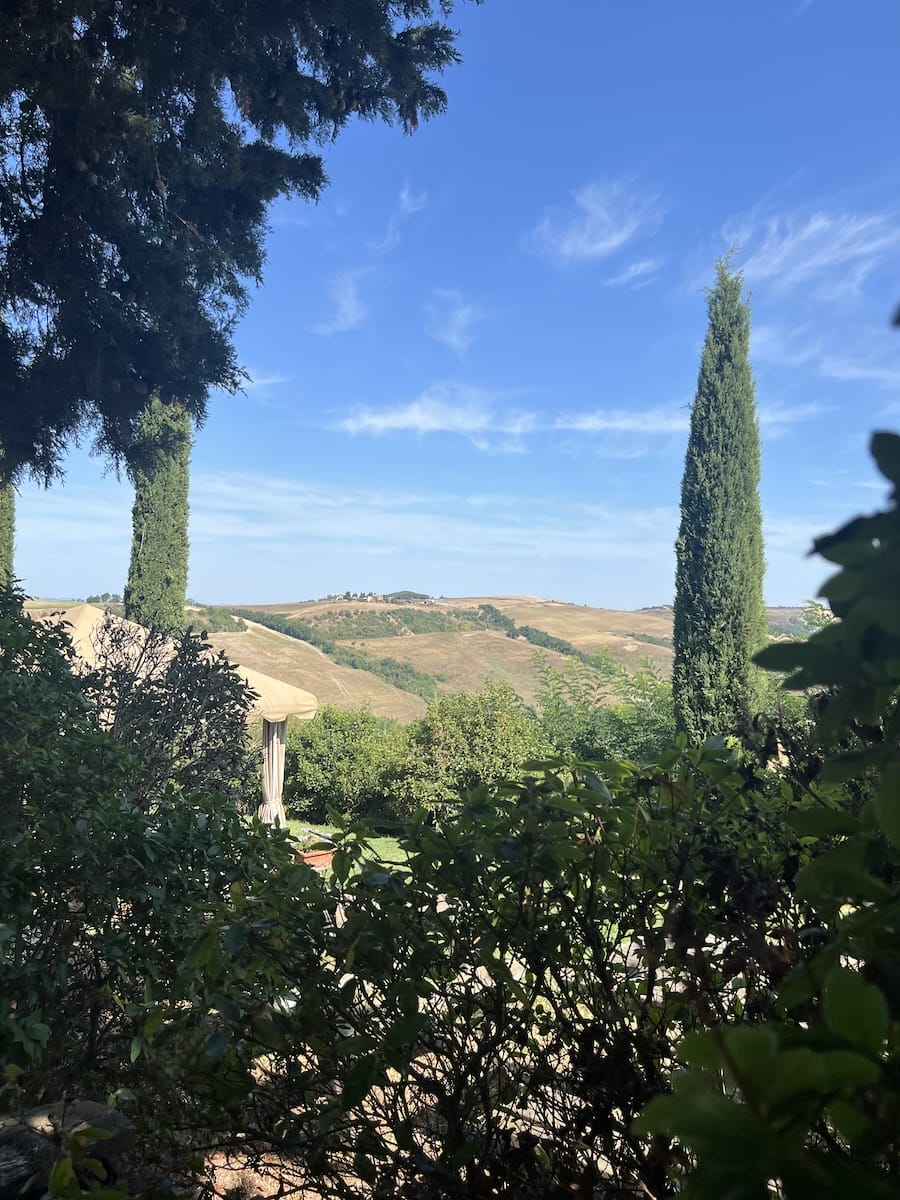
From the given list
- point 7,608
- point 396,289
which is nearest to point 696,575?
point 7,608

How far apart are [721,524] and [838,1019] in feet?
41.7

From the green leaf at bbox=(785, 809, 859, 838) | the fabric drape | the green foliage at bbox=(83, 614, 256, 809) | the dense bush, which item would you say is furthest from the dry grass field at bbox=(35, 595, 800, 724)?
the green leaf at bbox=(785, 809, 859, 838)

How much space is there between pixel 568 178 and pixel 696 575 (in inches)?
770

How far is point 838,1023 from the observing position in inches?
12.9

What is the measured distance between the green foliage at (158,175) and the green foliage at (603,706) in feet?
23.6

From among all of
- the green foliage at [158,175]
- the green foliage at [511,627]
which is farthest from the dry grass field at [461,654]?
the green foliage at [158,175]

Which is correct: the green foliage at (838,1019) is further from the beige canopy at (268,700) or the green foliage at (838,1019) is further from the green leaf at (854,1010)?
the beige canopy at (268,700)

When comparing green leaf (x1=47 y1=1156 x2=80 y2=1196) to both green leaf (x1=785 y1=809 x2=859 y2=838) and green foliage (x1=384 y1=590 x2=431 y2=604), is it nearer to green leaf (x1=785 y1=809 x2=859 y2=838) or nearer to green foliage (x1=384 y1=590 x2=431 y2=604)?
green leaf (x1=785 y1=809 x2=859 y2=838)

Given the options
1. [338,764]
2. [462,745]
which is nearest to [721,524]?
[462,745]

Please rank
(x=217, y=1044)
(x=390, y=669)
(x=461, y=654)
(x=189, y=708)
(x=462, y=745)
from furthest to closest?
(x=461, y=654) → (x=390, y=669) → (x=462, y=745) → (x=189, y=708) → (x=217, y=1044)

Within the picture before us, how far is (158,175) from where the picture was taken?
486cm

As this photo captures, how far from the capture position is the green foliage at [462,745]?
1094 centimetres

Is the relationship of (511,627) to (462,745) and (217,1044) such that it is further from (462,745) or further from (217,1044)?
(217,1044)

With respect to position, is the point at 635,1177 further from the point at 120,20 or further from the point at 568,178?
the point at 568,178
